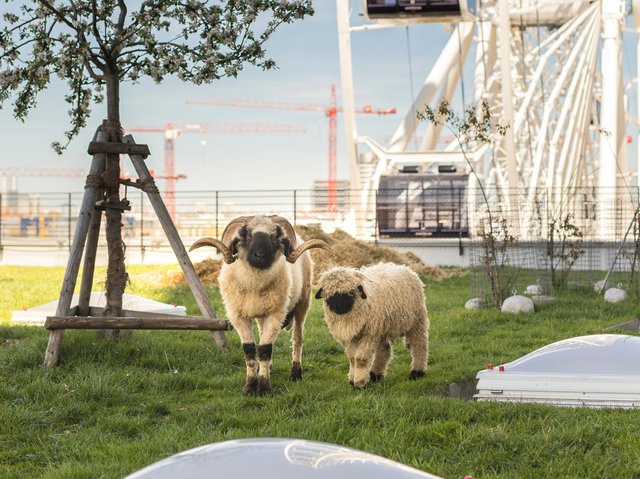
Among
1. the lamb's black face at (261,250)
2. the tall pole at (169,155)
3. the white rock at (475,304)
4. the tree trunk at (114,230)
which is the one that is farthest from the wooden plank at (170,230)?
the tall pole at (169,155)

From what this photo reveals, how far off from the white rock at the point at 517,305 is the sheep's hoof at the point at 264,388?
20.1 ft

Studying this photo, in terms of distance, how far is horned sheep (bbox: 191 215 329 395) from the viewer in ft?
24.8

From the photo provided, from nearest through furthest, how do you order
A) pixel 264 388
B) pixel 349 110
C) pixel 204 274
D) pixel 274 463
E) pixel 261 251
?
pixel 274 463, pixel 261 251, pixel 264 388, pixel 204 274, pixel 349 110

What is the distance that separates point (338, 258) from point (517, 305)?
6.05 metres

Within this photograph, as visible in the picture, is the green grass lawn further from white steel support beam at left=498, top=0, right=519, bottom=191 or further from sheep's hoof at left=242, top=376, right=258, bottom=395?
white steel support beam at left=498, top=0, right=519, bottom=191

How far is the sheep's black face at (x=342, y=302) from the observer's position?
25.4 feet

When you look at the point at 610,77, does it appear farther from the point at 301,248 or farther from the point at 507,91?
the point at 301,248

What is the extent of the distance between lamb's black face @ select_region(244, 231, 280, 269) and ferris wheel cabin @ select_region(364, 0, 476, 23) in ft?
69.8

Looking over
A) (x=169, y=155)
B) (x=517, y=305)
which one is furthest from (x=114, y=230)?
(x=169, y=155)

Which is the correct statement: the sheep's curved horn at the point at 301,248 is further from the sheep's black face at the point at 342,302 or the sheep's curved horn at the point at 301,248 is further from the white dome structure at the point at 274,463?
the white dome structure at the point at 274,463

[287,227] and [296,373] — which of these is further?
[296,373]

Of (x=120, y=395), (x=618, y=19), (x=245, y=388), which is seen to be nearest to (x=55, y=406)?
(x=120, y=395)

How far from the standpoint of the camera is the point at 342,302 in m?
7.73

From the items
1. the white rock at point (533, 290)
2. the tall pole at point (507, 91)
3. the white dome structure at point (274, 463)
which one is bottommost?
the white rock at point (533, 290)
